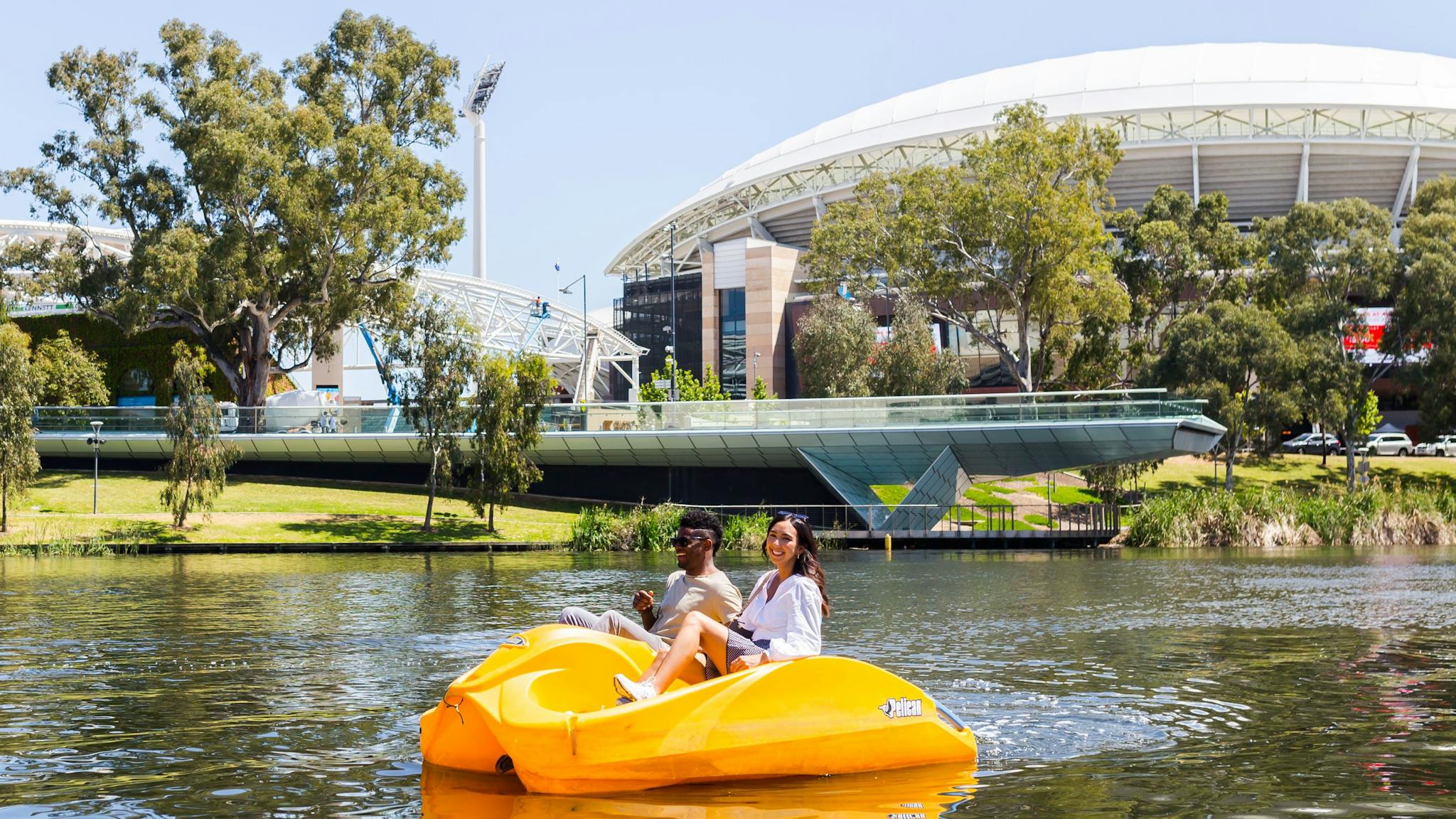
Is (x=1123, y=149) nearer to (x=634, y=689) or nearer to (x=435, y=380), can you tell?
(x=435, y=380)

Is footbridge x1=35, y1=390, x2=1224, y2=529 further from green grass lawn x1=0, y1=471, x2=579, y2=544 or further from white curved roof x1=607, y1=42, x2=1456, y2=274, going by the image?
white curved roof x1=607, y1=42, x2=1456, y2=274

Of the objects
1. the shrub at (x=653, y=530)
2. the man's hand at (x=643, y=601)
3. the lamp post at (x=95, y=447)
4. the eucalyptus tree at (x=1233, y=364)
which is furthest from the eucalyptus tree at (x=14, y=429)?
the eucalyptus tree at (x=1233, y=364)

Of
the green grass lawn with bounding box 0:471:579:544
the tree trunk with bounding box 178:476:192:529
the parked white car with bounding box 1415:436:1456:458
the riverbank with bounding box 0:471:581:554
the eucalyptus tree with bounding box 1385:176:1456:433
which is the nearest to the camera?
the riverbank with bounding box 0:471:581:554

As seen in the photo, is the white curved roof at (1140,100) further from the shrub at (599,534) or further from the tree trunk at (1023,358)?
the shrub at (599,534)

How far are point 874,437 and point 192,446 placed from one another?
19488 mm

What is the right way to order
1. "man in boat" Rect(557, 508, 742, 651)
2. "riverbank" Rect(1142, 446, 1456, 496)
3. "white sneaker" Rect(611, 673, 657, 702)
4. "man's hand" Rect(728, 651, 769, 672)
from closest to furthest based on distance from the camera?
"white sneaker" Rect(611, 673, 657, 702) < "man's hand" Rect(728, 651, 769, 672) < "man in boat" Rect(557, 508, 742, 651) < "riverbank" Rect(1142, 446, 1456, 496)

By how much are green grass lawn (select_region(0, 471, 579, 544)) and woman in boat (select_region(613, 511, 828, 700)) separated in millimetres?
31060

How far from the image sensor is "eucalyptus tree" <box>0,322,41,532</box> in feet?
121

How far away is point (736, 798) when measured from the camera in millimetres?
9211

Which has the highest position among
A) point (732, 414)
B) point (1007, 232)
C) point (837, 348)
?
point (1007, 232)

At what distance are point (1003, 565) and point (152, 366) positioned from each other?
40.7 meters

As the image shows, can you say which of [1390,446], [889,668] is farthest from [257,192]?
[1390,446]

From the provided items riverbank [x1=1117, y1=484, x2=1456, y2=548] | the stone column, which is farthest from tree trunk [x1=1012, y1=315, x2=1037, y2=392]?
the stone column

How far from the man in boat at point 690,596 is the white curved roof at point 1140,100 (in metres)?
63.1
